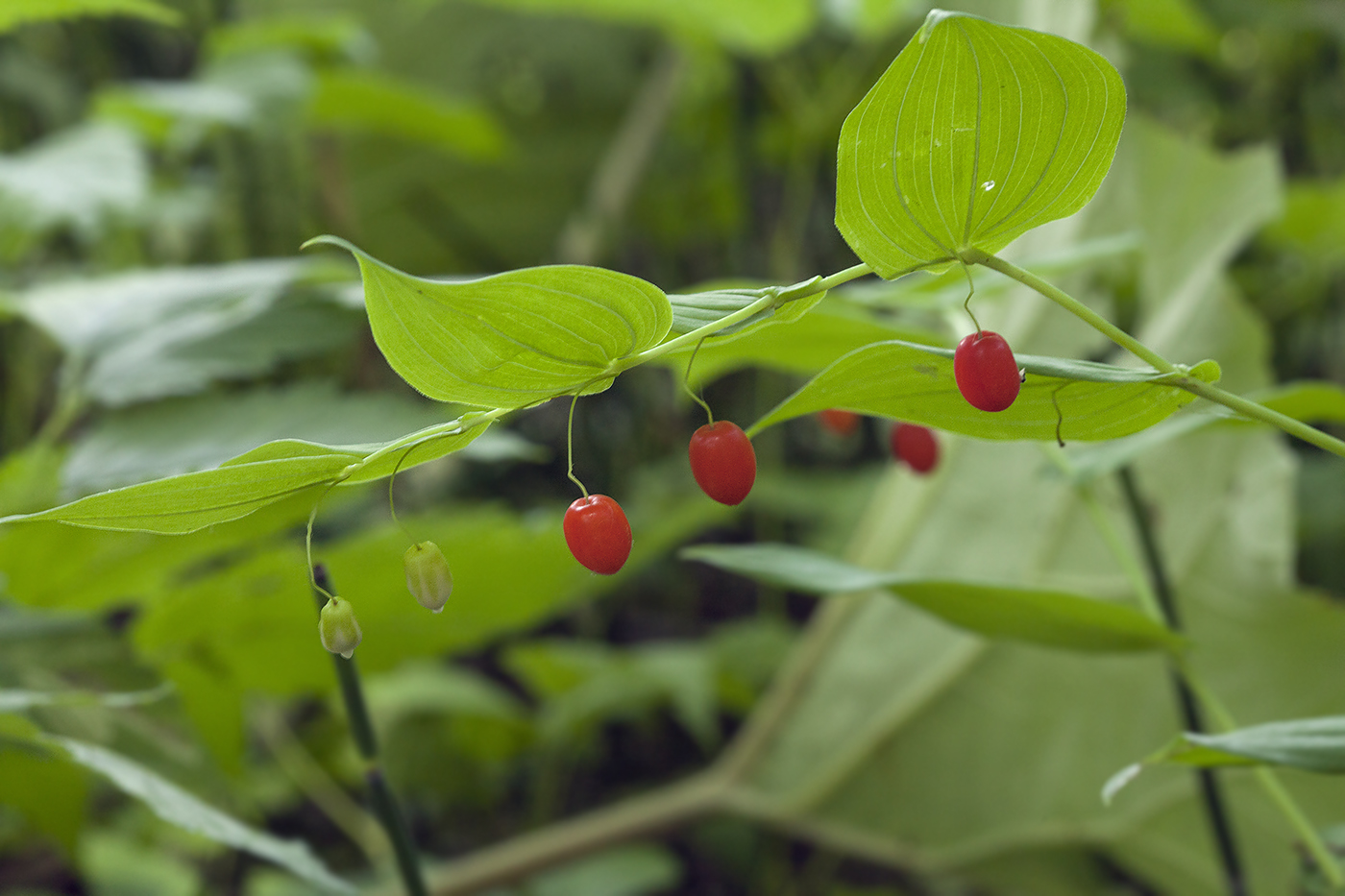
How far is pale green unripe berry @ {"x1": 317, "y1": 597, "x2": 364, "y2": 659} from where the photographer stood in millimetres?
263

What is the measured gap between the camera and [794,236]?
1239 mm

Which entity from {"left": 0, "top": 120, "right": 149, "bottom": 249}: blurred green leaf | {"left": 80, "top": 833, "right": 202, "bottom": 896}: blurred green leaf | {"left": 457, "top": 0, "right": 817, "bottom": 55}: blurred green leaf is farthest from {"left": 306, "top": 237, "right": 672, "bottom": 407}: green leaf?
{"left": 457, "top": 0, "right": 817, "bottom": 55}: blurred green leaf

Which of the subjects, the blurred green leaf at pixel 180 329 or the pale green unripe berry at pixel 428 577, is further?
the blurred green leaf at pixel 180 329

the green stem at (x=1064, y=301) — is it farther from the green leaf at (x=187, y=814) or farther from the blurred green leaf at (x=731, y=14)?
the blurred green leaf at (x=731, y=14)

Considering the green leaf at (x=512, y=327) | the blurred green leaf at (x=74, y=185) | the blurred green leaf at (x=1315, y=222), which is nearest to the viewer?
the green leaf at (x=512, y=327)

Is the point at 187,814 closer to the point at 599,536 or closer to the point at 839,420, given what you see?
the point at 599,536

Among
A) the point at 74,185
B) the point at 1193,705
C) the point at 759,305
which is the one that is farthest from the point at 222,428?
the point at 1193,705

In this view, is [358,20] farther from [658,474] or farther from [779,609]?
[779,609]

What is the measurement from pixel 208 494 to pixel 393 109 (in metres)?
0.86

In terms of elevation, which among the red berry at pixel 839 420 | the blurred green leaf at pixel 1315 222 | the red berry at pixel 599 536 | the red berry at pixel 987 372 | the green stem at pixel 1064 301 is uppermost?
the blurred green leaf at pixel 1315 222

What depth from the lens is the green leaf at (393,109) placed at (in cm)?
98

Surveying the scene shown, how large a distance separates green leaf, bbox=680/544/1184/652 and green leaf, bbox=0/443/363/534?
19cm

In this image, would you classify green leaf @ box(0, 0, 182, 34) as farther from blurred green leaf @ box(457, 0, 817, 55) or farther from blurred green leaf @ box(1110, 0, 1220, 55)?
blurred green leaf @ box(1110, 0, 1220, 55)

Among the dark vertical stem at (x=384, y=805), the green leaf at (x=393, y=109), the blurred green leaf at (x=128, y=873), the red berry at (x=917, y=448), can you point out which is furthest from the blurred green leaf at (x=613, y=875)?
the green leaf at (x=393, y=109)
